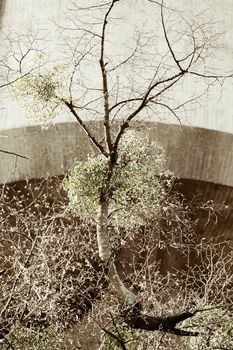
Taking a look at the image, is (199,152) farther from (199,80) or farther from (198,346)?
(198,346)

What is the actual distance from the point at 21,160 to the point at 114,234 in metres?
1.58

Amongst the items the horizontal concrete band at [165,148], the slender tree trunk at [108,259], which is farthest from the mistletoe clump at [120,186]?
the horizontal concrete band at [165,148]

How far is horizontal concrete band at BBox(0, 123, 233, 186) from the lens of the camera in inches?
242

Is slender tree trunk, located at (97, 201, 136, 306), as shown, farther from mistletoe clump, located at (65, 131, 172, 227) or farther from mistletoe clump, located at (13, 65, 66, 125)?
mistletoe clump, located at (13, 65, 66, 125)

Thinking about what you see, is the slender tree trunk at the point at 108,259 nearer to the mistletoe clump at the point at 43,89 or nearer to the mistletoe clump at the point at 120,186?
the mistletoe clump at the point at 120,186

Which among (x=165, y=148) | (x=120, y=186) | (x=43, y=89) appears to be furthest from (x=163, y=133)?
(x=43, y=89)

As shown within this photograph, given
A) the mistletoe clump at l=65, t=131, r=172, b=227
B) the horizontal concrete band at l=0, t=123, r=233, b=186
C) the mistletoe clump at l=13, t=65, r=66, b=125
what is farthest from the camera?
the horizontal concrete band at l=0, t=123, r=233, b=186

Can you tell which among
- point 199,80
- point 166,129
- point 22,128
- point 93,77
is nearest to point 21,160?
point 22,128

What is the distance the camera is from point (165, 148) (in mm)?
6180

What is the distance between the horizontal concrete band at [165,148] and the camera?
615 centimetres

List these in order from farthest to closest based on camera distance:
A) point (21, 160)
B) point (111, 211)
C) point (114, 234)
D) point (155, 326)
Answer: point (21, 160) < point (114, 234) < point (111, 211) < point (155, 326)

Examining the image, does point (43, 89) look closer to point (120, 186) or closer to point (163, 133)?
point (120, 186)

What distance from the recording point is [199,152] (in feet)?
20.5

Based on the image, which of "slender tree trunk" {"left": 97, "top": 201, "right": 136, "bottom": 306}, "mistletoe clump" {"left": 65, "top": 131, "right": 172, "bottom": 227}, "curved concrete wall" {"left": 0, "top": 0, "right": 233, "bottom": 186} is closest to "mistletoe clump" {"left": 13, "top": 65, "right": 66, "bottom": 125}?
"mistletoe clump" {"left": 65, "top": 131, "right": 172, "bottom": 227}
